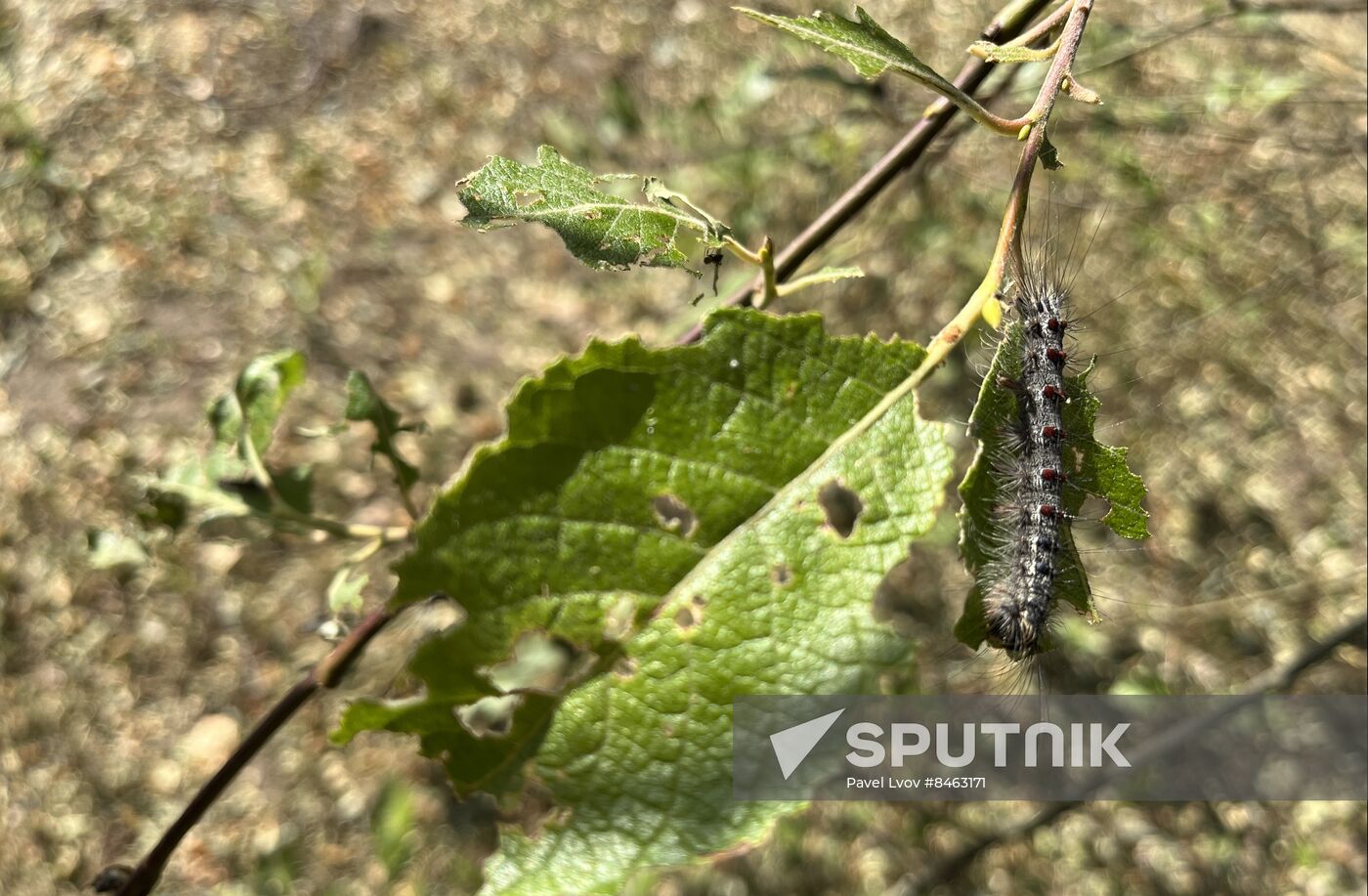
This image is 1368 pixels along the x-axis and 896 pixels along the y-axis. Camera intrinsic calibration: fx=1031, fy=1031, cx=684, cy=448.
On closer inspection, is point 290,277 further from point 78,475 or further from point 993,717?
point 993,717

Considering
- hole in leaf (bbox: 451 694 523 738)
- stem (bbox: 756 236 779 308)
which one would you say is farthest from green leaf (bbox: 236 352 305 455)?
stem (bbox: 756 236 779 308)

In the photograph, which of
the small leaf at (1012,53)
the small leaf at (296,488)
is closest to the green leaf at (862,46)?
the small leaf at (1012,53)

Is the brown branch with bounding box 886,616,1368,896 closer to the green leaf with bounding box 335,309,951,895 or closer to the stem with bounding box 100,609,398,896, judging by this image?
the green leaf with bounding box 335,309,951,895

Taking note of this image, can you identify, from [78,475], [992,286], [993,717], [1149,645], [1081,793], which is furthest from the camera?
[78,475]

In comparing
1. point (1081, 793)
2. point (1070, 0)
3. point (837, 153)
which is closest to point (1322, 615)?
point (1081, 793)

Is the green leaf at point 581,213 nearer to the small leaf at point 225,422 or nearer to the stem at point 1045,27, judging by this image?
the stem at point 1045,27
